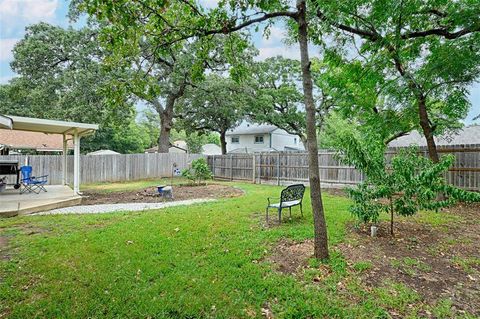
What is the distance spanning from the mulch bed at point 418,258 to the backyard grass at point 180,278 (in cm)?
11

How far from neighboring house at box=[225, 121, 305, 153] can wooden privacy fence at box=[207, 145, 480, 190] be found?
12.1m

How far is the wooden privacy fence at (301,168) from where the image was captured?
28.6 ft

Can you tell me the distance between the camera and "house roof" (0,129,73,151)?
21594 mm

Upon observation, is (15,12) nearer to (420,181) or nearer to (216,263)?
(216,263)

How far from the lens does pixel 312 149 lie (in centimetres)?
381

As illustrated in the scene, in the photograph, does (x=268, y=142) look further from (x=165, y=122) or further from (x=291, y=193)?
(x=291, y=193)

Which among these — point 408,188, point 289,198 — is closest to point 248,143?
point 289,198

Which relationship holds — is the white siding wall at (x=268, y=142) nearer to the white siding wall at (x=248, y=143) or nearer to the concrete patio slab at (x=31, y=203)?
the white siding wall at (x=248, y=143)

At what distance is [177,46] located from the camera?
4809 mm

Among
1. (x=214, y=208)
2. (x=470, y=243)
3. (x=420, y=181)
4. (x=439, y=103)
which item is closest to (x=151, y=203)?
(x=214, y=208)

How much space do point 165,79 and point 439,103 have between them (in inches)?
610

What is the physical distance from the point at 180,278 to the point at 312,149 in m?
2.39

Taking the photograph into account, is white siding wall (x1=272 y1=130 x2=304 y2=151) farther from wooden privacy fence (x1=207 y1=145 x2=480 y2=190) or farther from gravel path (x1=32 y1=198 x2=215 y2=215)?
gravel path (x1=32 y1=198 x2=215 y2=215)

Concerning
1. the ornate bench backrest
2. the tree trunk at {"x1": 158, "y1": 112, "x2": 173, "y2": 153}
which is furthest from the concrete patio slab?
the tree trunk at {"x1": 158, "y1": 112, "x2": 173, "y2": 153}
